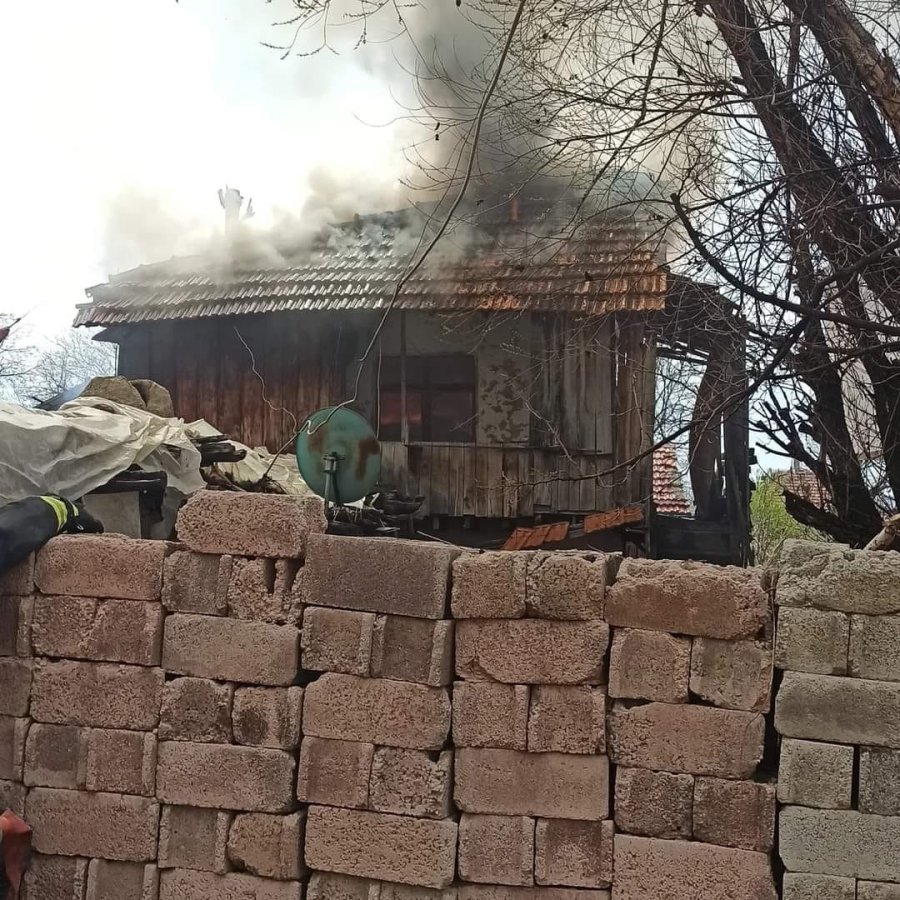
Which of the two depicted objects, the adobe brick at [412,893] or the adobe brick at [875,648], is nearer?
the adobe brick at [875,648]

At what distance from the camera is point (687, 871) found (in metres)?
4.23

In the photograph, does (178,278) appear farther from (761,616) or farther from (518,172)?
(761,616)

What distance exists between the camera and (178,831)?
473 cm

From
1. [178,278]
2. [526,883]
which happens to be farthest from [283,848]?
[178,278]

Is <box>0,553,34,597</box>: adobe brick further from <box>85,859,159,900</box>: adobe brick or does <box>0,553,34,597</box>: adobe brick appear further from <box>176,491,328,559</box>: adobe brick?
<box>85,859,159,900</box>: adobe brick

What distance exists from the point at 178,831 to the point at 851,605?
3.59 m

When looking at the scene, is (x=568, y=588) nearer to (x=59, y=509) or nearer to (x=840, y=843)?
(x=840, y=843)

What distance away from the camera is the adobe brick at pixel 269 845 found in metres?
4.58

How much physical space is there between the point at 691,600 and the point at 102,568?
3119 millimetres

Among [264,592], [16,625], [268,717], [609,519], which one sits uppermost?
[609,519]

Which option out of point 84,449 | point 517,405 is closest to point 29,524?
point 84,449

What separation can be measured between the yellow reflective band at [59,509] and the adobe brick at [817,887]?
4.20 meters

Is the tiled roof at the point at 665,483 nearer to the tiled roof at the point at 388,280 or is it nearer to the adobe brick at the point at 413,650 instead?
the tiled roof at the point at 388,280

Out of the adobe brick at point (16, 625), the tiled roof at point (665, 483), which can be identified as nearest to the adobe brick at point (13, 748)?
the adobe brick at point (16, 625)
